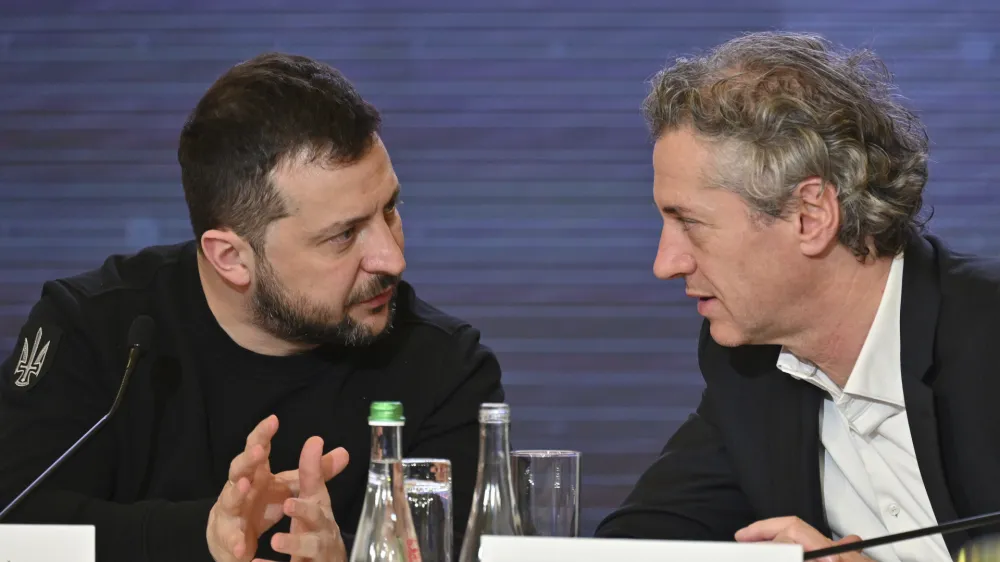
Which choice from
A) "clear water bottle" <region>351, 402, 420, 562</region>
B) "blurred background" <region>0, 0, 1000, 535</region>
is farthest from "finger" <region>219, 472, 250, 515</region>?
"blurred background" <region>0, 0, 1000, 535</region>

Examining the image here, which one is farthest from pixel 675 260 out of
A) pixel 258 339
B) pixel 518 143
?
pixel 518 143

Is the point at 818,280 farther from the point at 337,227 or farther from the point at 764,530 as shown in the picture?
the point at 337,227

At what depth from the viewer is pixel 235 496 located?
1262mm

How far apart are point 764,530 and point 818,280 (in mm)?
405

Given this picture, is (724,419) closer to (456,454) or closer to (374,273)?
(456,454)

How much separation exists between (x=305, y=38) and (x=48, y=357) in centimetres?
127

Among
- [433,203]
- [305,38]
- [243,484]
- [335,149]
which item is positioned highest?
[305,38]

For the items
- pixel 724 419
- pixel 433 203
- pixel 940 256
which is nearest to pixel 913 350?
pixel 940 256

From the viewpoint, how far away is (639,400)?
9.09ft

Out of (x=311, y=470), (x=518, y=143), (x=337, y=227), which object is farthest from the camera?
(x=518, y=143)

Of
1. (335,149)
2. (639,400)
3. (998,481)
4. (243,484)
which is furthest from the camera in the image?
(639,400)

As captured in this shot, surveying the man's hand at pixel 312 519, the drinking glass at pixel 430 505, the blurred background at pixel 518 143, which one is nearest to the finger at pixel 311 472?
the man's hand at pixel 312 519

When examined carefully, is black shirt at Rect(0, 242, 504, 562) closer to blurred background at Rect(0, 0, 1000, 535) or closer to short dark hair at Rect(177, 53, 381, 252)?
short dark hair at Rect(177, 53, 381, 252)

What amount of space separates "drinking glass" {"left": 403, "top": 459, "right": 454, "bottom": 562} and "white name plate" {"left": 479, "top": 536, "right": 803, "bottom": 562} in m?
0.17
